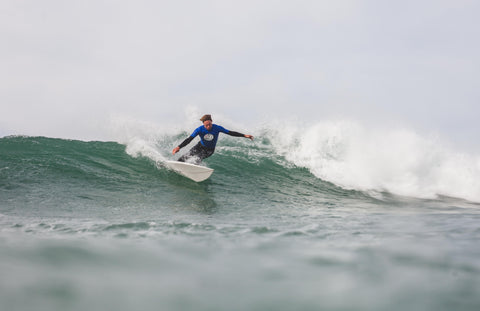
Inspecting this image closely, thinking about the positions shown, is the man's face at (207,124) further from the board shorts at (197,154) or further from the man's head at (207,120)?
the board shorts at (197,154)

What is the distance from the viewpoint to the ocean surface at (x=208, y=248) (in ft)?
5.91

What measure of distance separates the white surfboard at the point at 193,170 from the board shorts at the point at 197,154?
1.90ft

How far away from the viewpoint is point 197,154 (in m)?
9.21

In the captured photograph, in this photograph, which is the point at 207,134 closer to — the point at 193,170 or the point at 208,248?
the point at 193,170

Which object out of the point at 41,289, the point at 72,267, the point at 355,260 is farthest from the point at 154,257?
the point at 355,260

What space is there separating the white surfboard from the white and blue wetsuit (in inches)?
19.9

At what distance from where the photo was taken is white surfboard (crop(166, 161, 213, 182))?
26.9 ft

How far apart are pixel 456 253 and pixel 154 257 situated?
8.27 feet

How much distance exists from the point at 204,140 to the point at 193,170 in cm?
98

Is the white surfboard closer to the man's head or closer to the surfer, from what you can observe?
the surfer

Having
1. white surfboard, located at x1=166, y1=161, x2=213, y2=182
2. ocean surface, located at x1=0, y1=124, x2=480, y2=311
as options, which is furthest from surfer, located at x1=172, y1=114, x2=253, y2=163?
ocean surface, located at x1=0, y1=124, x2=480, y2=311

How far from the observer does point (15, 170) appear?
8070 mm

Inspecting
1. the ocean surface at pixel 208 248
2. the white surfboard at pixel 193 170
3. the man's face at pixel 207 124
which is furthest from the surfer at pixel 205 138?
the ocean surface at pixel 208 248

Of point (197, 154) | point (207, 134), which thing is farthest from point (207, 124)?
point (197, 154)
